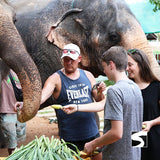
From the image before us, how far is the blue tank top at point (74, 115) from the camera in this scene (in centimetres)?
294

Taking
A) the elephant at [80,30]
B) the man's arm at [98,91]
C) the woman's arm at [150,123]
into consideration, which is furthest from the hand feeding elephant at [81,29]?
the woman's arm at [150,123]

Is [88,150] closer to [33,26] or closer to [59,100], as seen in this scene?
[59,100]

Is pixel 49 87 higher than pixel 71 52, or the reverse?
pixel 71 52

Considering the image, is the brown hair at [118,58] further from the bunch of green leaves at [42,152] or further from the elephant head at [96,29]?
the elephant head at [96,29]

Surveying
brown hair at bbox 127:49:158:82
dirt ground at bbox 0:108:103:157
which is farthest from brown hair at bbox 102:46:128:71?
dirt ground at bbox 0:108:103:157

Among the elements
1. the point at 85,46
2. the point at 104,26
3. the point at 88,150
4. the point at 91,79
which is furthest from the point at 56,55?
the point at 88,150

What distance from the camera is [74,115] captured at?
116 inches

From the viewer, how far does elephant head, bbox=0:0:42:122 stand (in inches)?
102

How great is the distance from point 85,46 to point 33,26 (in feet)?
2.66

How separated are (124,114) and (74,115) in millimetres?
806

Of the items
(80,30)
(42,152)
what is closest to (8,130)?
(80,30)

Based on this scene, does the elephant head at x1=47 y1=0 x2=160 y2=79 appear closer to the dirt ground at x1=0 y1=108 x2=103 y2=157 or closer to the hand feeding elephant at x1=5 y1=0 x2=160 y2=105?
the hand feeding elephant at x1=5 y1=0 x2=160 y2=105

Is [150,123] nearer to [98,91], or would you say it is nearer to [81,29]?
[98,91]

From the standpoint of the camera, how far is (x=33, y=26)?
186 inches
